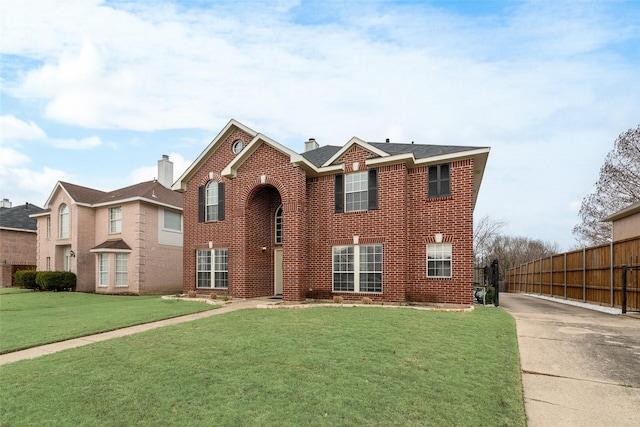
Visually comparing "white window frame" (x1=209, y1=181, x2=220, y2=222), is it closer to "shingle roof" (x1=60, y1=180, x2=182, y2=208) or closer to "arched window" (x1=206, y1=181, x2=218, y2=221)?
"arched window" (x1=206, y1=181, x2=218, y2=221)

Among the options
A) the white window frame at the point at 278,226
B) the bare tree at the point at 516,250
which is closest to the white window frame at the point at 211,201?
the white window frame at the point at 278,226

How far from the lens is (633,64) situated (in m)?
13.0

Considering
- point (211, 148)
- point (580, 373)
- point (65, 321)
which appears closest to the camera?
point (580, 373)

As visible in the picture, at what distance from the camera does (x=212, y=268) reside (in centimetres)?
1677

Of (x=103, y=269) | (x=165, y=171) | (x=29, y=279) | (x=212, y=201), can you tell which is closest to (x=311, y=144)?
A: (x=212, y=201)

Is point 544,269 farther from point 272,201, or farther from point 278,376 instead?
point 278,376

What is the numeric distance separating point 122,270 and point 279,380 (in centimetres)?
1955

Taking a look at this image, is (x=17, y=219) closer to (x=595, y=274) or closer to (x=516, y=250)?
(x=595, y=274)

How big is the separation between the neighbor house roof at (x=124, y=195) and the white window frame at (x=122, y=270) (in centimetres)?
338

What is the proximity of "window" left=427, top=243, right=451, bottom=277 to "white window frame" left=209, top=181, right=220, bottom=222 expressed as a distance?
10.1 meters

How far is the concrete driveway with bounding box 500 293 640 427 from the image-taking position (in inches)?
155

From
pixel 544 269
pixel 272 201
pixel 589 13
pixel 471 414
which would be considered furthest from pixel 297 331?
pixel 544 269

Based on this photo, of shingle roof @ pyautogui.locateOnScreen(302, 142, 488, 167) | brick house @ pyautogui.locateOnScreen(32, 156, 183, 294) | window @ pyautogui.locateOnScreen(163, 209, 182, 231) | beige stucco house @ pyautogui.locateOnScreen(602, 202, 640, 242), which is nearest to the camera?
shingle roof @ pyautogui.locateOnScreen(302, 142, 488, 167)

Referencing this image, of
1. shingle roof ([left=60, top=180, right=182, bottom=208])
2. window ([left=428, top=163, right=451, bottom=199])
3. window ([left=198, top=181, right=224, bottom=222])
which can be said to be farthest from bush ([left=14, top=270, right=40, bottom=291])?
window ([left=428, top=163, right=451, bottom=199])
